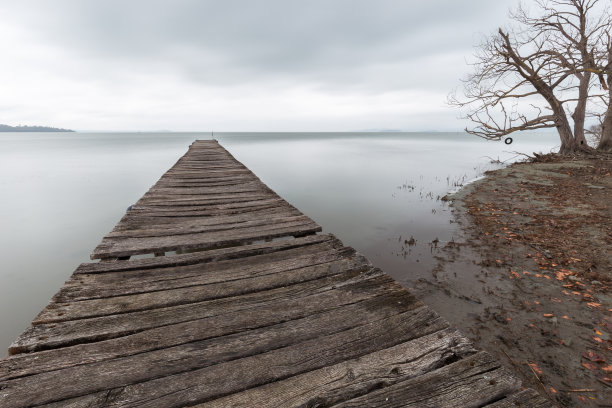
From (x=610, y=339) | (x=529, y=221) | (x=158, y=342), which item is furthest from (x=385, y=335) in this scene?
(x=529, y=221)

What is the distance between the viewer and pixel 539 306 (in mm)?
4039

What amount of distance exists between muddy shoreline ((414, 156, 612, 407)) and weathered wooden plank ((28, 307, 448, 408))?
2056mm

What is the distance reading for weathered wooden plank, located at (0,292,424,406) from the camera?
1.52 m

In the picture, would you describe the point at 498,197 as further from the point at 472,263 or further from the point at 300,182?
the point at 300,182

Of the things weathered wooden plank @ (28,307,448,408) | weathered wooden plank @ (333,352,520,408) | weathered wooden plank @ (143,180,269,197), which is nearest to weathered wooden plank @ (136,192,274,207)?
weathered wooden plank @ (143,180,269,197)

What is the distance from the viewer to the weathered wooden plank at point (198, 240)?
3.25 meters

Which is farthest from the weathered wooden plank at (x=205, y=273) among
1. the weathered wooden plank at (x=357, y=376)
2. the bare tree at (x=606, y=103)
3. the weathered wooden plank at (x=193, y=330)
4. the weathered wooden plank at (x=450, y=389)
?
the bare tree at (x=606, y=103)

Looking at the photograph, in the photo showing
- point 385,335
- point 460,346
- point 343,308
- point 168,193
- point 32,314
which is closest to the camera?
point 460,346

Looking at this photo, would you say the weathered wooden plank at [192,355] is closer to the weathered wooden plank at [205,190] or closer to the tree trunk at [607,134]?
the weathered wooden plank at [205,190]

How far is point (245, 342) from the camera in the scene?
1903 millimetres

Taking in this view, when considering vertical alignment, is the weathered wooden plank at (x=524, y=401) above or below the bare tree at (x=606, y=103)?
below

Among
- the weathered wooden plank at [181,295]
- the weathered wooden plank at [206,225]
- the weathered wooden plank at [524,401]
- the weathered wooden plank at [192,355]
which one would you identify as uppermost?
the weathered wooden plank at [206,225]

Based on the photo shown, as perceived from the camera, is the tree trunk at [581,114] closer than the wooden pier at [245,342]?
No

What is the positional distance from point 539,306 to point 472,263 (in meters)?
1.55
